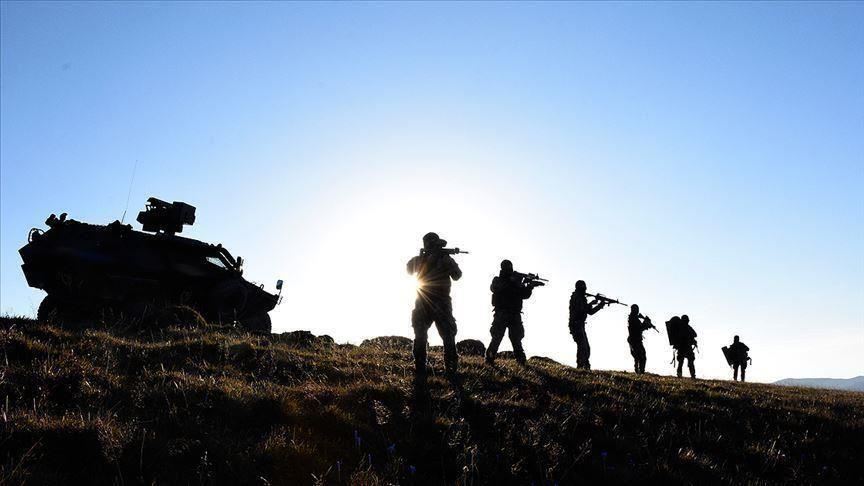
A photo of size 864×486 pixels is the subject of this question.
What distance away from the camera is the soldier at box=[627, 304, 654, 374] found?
62.4ft

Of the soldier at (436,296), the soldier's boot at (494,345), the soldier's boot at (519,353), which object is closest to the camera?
the soldier at (436,296)

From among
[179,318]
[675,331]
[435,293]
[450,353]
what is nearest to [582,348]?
[675,331]

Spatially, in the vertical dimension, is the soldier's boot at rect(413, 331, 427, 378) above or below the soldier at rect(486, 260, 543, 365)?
below

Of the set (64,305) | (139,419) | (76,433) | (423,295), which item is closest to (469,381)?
(423,295)

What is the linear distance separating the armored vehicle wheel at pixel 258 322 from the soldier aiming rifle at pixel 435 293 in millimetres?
8460

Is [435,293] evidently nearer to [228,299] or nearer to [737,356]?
[228,299]

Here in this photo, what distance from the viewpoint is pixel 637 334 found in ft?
62.5

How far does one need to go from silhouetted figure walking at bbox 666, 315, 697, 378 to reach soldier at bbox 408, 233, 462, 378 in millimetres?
14370

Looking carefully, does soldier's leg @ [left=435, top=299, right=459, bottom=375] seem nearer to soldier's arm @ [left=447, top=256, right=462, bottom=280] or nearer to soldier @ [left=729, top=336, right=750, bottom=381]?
soldier's arm @ [left=447, top=256, right=462, bottom=280]

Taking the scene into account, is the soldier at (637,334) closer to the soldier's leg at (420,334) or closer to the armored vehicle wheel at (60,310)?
the soldier's leg at (420,334)

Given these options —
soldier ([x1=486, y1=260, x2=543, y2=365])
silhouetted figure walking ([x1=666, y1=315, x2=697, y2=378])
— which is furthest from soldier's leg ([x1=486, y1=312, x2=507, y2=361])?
silhouetted figure walking ([x1=666, y1=315, x2=697, y2=378])

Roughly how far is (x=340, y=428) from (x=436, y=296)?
13.7 feet

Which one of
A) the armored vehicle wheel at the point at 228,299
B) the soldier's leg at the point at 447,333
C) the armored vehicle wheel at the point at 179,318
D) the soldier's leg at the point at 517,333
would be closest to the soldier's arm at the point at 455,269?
the soldier's leg at the point at 447,333

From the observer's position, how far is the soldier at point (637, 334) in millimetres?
19031
